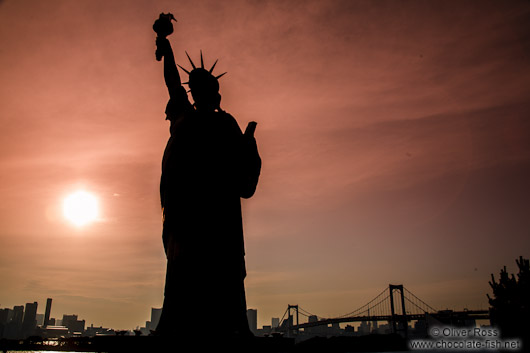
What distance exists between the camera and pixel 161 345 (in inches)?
156

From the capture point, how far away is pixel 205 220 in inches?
228

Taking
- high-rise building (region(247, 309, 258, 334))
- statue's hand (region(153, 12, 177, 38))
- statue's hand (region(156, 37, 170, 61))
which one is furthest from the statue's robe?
high-rise building (region(247, 309, 258, 334))

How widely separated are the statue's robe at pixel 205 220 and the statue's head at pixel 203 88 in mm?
329

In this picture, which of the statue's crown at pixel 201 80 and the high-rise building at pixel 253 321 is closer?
the statue's crown at pixel 201 80

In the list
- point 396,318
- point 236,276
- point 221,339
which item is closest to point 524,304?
point 236,276

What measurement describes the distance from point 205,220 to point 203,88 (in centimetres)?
250

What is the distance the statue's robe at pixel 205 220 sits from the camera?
5.40m

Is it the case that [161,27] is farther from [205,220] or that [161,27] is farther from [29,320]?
[29,320]

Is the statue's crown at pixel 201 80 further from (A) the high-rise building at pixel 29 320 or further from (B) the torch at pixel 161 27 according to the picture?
(A) the high-rise building at pixel 29 320

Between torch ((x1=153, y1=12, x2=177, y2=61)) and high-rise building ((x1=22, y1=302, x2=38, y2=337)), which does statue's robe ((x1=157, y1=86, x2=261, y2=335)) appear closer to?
torch ((x1=153, y1=12, x2=177, y2=61))

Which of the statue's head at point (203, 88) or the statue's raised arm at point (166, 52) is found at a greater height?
the statue's raised arm at point (166, 52)

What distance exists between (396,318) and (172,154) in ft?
242

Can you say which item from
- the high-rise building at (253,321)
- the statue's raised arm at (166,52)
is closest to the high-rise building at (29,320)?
the high-rise building at (253,321)

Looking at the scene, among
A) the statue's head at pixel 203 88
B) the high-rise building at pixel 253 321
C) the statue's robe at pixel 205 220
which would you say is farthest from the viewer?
the high-rise building at pixel 253 321
